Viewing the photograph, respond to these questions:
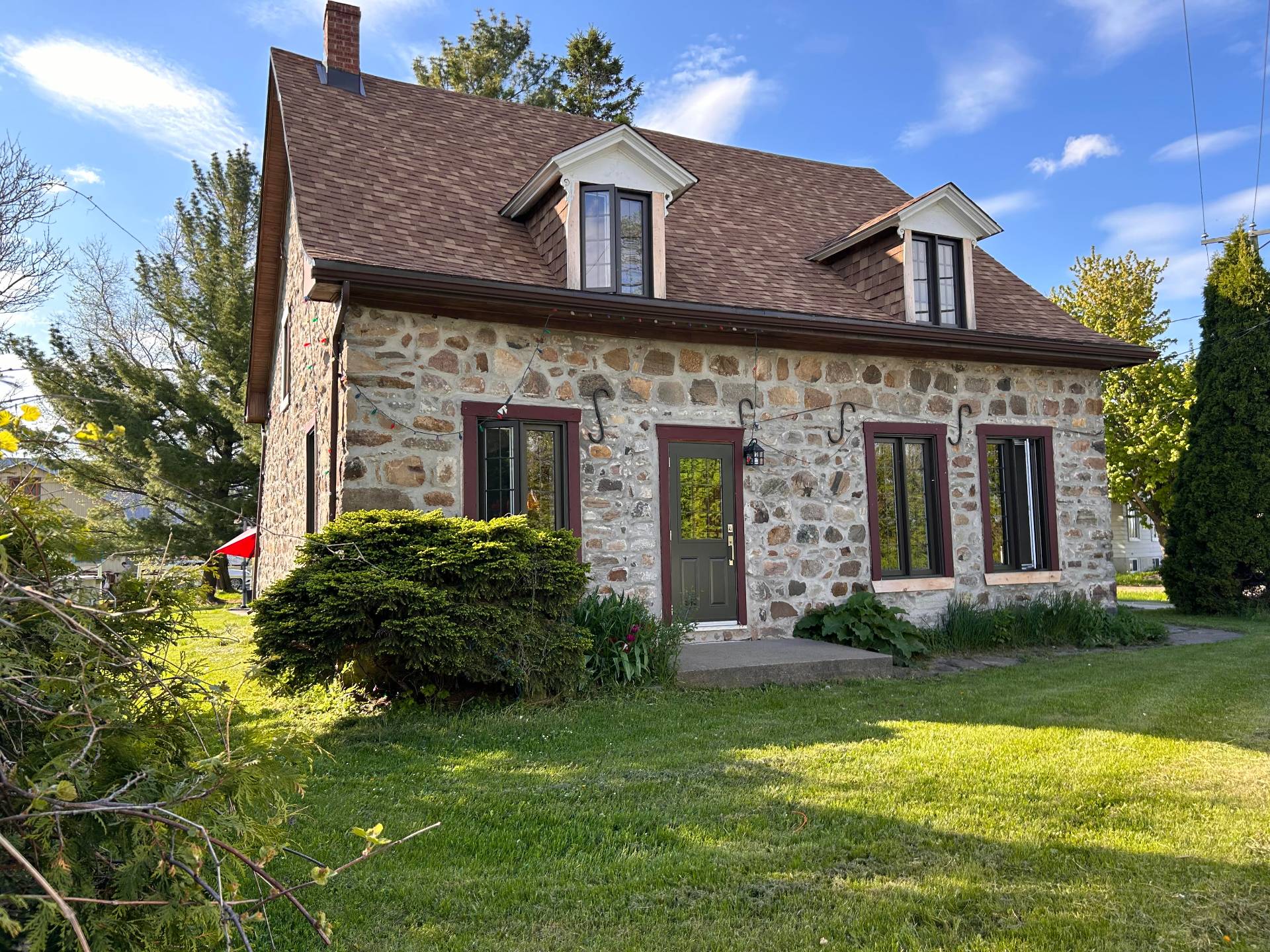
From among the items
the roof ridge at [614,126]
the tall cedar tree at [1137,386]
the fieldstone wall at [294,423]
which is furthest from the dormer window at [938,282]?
the tall cedar tree at [1137,386]

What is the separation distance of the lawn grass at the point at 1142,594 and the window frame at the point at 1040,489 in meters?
5.15

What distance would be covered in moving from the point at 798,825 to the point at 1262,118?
1534 cm

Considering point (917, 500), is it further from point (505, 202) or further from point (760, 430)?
point (505, 202)

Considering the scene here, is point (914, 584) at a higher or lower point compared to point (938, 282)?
lower

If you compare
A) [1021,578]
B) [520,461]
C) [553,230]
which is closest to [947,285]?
[1021,578]

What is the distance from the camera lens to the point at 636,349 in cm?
873

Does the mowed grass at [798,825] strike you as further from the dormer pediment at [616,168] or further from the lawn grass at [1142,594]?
the lawn grass at [1142,594]

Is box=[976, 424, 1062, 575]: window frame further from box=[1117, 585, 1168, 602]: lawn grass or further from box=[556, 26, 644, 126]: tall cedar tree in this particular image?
box=[556, 26, 644, 126]: tall cedar tree

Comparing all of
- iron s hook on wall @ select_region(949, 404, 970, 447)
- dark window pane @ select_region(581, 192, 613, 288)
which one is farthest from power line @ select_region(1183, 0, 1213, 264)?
dark window pane @ select_region(581, 192, 613, 288)

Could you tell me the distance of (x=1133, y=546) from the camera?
97.4 feet

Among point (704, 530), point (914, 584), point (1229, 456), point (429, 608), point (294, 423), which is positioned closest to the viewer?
point (429, 608)

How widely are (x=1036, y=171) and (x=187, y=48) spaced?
64.4 ft

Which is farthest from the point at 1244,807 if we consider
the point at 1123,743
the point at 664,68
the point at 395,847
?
the point at 664,68

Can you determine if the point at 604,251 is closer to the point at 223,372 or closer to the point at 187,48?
the point at 187,48
